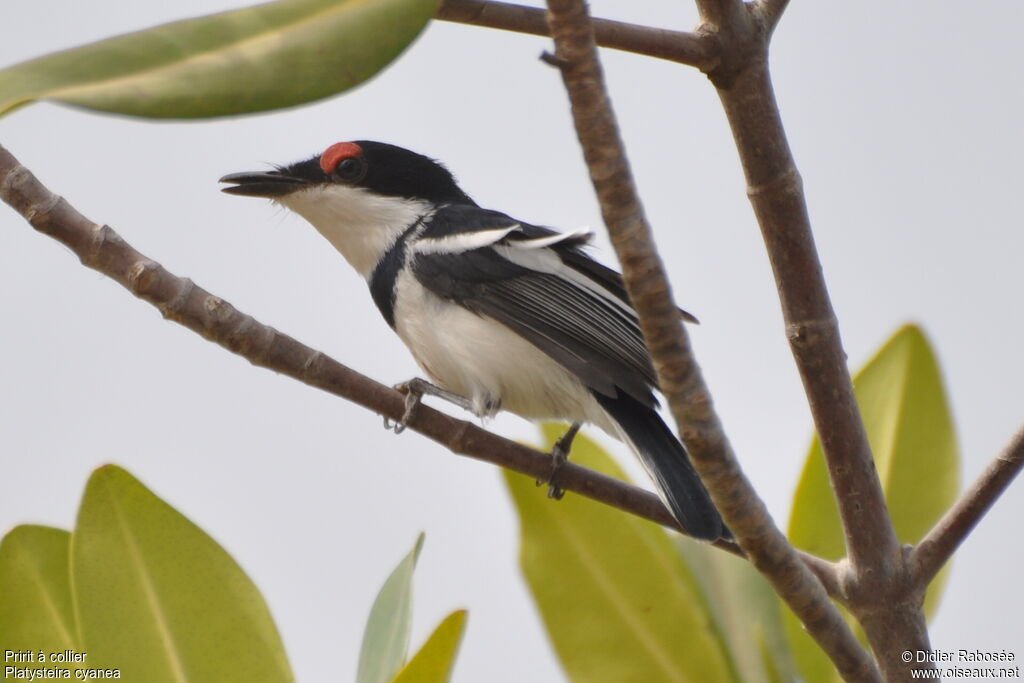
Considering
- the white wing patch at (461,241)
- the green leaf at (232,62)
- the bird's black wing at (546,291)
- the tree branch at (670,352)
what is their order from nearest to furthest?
the green leaf at (232,62) < the tree branch at (670,352) < the bird's black wing at (546,291) < the white wing patch at (461,241)

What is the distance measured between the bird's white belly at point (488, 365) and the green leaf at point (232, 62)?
59.1 inches

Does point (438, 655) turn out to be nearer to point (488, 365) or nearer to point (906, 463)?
point (488, 365)

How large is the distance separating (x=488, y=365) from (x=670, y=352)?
147 centimetres

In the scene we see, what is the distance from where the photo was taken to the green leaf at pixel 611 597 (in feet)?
9.42

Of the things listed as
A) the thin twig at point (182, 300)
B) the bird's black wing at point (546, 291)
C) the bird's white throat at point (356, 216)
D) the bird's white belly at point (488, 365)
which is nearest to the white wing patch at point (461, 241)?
the bird's black wing at point (546, 291)

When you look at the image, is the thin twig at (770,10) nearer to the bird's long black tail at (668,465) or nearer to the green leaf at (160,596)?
the bird's long black tail at (668,465)

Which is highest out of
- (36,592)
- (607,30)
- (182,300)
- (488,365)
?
(607,30)

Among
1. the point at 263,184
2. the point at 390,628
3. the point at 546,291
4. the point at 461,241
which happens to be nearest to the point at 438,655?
the point at 390,628

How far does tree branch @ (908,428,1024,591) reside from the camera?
2420 millimetres

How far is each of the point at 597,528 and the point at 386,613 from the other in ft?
2.05

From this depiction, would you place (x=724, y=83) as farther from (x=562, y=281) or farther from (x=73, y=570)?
(x=73, y=570)

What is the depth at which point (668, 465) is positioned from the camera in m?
2.77

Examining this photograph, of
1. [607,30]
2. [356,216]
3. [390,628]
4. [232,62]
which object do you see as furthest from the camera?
[356,216]

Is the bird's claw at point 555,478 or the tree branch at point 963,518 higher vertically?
the bird's claw at point 555,478
